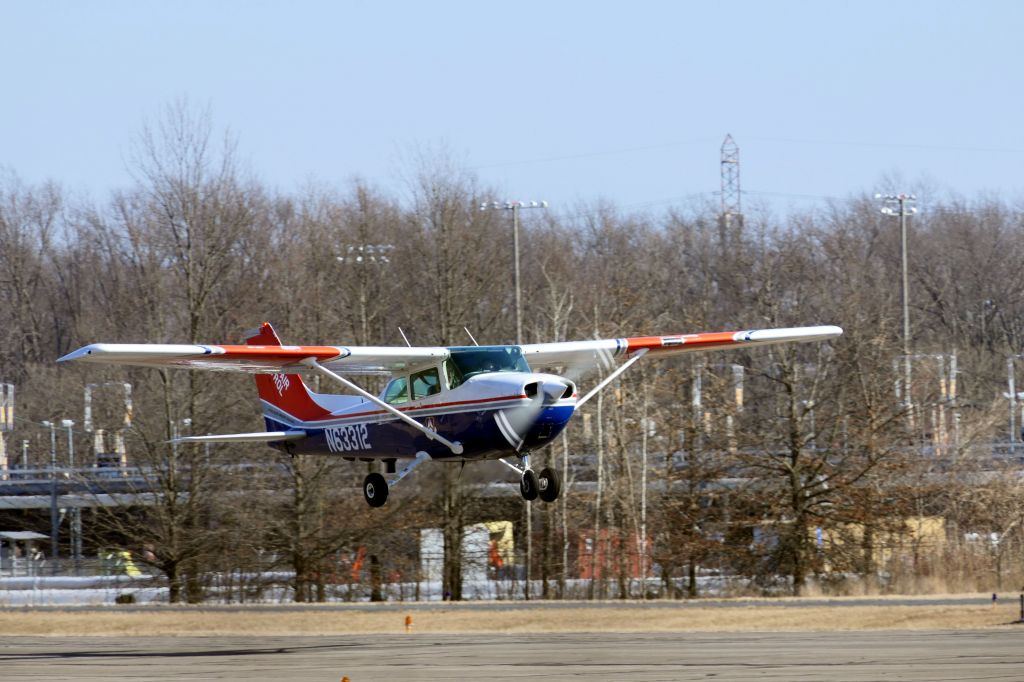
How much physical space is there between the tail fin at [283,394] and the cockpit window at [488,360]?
458 centimetres

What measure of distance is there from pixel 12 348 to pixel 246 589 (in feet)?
Result: 143

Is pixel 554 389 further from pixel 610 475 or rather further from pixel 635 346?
pixel 610 475

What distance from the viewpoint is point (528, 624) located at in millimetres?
34625

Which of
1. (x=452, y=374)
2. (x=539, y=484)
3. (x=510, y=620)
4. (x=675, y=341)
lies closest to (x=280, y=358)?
(x=452, y=374)

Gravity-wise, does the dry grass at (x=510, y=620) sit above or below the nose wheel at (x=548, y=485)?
below

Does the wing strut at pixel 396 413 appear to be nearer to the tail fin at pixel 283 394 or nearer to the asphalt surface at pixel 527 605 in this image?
the tail fin at pixel 283 394

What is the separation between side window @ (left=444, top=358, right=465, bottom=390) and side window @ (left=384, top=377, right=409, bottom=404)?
1.07 m

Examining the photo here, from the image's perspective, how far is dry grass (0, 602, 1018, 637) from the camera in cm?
Result: 3269

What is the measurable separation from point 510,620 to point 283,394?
9.93 metres

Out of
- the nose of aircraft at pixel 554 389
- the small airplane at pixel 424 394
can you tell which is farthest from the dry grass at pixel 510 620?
the nose of aircraft at pixel 554 389

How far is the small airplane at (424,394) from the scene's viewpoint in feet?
72.0

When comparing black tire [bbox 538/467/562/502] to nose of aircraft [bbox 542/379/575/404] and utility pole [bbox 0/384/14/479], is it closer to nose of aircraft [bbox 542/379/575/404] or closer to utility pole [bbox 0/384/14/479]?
nose of aircraft [bbox 542/379/575/404]

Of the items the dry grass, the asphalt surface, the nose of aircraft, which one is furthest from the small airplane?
the asphalt surface

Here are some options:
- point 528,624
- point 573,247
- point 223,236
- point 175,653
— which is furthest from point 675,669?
point 573,247
